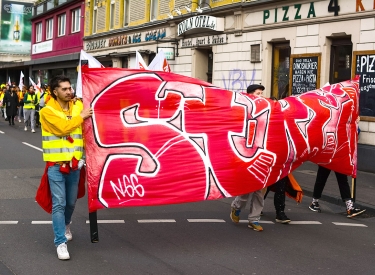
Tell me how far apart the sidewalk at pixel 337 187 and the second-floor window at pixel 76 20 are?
25.6 m

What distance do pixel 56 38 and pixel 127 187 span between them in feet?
123

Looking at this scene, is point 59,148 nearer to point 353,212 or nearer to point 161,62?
point 353,212

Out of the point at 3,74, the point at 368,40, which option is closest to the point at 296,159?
the point at 368,40

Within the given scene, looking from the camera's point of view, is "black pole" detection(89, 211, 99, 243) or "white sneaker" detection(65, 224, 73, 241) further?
"white sneaker" detection(65, 224, 73, 241)

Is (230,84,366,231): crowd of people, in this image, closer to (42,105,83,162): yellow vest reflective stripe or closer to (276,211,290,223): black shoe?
(276,211,290,223): black shoe

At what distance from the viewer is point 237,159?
7.38 meters

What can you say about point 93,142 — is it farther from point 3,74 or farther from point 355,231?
point 3,74

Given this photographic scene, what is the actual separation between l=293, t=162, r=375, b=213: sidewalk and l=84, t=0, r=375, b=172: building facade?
1.28 meters

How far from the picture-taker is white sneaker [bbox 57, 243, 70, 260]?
20.7 feet

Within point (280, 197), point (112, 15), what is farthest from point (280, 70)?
point (112, 15)

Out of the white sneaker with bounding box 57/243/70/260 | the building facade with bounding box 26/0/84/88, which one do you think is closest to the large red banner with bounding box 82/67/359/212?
the white sneaker with bounding box 57/243/70/260

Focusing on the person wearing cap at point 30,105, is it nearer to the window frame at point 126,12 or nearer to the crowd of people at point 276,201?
the window frame at point 126,12

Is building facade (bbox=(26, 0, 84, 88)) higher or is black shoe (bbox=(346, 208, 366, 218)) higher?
building facade (bbox=(26, 0, 84, 88))

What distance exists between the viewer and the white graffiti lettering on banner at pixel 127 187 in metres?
6.69
